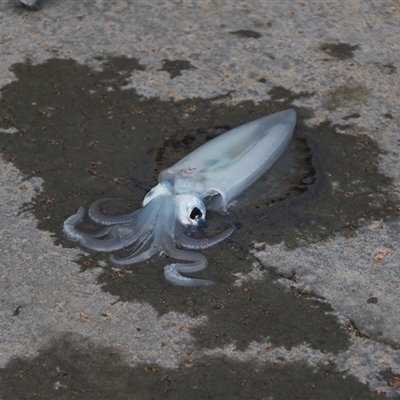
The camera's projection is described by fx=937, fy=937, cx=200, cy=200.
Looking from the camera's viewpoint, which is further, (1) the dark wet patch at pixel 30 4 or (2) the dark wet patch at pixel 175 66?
(1) the dark wet patch at pixel 30 4

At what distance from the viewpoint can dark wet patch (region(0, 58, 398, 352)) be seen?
3443 millimetres

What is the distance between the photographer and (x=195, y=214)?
3775 millimetres

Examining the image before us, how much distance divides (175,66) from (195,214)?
4.21ft

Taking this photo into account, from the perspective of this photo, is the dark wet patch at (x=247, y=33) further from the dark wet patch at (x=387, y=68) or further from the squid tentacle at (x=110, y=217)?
the squid tentacle at (x=110, y=217)

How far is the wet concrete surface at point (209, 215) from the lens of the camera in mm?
3221

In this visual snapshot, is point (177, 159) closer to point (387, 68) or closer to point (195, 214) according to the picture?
point (195, 214)

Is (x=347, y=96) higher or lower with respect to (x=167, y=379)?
higher

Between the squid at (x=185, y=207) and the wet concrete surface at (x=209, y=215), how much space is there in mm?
59

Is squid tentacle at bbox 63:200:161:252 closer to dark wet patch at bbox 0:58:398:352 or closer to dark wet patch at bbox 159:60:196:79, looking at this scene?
dark wet patch at bbox 0:58:398:352

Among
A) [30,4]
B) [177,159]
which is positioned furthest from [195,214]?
[30,4]

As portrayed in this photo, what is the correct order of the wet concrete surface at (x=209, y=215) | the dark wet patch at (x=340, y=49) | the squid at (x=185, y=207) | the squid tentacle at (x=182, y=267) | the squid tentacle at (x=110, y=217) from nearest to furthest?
the wet concrete surface at (x=209, y=215) → the squid tentacle at (x=182, y=267) → the squid at (x=185, y=207) → the squid tentacle at (x=110, y=217) → the dark wet patch at (x=340, y=49)

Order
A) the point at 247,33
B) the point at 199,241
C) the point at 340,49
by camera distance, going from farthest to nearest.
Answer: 1. the point at 247,33
2. the point at 340,49
3. the point at 199,241

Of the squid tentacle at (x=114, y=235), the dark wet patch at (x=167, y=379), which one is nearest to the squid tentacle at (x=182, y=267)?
the squid tentacle at (x=114, y=235)

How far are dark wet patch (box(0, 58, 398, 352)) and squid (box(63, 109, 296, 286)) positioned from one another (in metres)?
0.05
